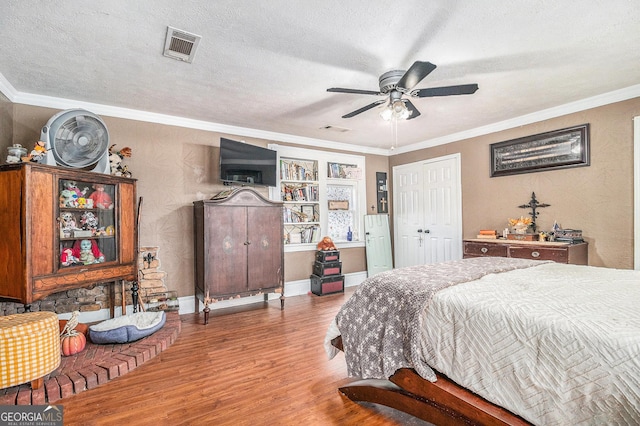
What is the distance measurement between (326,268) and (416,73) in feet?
10.4

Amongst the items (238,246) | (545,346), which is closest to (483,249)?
(545,346)

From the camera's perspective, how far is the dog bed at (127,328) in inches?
103

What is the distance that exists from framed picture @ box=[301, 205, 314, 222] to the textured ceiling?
5.62ft

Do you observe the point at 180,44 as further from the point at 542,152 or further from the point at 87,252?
the point at 542,152

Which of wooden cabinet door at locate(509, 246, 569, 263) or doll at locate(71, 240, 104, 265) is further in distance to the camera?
wooden cabinet door at locate(509, 246, 569, 263)

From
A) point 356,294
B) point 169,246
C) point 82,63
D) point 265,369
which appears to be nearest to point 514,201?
point 356,294

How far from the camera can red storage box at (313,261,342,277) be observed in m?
4.55

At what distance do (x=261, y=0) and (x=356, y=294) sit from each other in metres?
1.88

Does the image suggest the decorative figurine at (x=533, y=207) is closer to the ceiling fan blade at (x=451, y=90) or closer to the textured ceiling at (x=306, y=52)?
the textured ceiling at (x=306, y=52)

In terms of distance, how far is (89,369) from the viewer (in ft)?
7.27

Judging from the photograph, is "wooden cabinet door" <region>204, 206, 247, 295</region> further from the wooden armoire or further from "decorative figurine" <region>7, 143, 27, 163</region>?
"decorative figurine" <region>7, 143, 27, 163</region>

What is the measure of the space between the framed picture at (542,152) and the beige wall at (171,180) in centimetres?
384

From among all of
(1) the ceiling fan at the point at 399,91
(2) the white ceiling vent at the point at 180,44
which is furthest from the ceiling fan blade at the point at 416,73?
(2) the white ceiling vent at the point at 180,44

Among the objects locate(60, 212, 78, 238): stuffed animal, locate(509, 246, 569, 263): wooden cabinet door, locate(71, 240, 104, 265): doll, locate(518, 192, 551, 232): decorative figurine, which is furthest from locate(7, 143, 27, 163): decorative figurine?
locate(518, 192, 551, 232): decorative figurine
